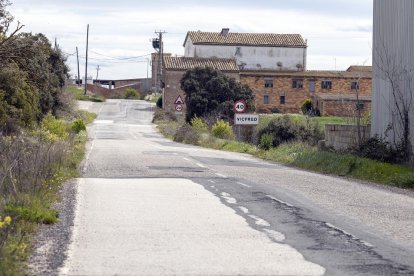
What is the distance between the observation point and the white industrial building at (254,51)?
107 metres

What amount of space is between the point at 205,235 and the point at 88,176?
1066 centimetres

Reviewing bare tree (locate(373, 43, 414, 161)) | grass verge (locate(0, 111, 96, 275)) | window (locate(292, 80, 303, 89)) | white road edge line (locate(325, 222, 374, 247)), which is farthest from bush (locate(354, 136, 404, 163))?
window (locate(292, 80, 303, 89))

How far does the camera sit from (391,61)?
2802cm

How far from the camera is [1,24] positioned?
20.2 metres

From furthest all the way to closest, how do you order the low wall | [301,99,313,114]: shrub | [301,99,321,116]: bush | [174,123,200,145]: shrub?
1. [301,99,313,114]: shrub
2. [301,99,321,116]: bush
3. [174,123,200,145]: shrub
4. the low wall

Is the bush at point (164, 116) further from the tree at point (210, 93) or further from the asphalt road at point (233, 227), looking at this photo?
the asphalt road at point (233, 227)

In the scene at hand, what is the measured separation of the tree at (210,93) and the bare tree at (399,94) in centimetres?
4248

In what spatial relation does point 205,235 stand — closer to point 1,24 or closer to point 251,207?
point 251,207

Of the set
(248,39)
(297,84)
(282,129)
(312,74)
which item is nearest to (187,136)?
(282,129)

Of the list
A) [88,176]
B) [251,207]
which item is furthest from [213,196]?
[88,176]

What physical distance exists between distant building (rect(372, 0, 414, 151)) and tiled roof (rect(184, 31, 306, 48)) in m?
78.1

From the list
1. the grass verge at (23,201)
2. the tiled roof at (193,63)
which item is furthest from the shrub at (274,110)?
the grass verge at (23,201)

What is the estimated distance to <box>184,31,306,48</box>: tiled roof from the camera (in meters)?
108

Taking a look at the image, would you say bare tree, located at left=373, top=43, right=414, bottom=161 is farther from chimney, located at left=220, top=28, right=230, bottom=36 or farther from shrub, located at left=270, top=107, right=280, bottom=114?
chimney, located at left=220, top=28, right=230, bottom=36
